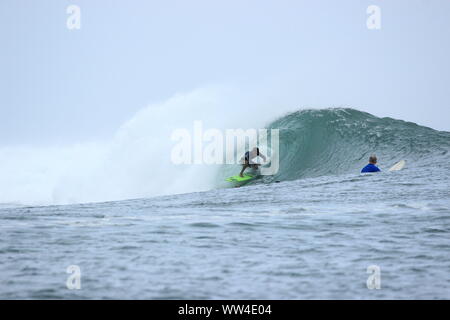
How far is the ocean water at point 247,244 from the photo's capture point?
21.5ft

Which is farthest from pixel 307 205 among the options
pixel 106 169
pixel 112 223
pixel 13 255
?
pixel 106 169

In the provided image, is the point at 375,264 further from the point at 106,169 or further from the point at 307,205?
the point at 106,169

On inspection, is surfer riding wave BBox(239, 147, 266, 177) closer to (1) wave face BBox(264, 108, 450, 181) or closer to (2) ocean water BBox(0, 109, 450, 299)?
(1) wave face BBox(264, 108, 450, 181)

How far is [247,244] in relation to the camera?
28.0 ft

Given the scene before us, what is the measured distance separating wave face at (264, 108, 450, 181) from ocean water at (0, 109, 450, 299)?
5.09 m

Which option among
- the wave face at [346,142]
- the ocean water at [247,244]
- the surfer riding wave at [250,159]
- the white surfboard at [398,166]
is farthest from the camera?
the wave face at [346,142]

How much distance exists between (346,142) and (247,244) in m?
15.4

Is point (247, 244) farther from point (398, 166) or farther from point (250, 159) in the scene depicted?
point (250, 159)

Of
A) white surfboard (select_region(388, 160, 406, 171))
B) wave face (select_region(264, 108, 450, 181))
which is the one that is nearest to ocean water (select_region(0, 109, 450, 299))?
white surfboard (select_region(388, 160, 406, 171))

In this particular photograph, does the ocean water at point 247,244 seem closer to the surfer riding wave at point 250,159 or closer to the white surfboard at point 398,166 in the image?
the white surfboard at point 398,166

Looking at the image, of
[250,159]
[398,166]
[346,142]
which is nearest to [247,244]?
[398,166]

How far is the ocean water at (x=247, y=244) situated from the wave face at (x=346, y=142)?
200 inches

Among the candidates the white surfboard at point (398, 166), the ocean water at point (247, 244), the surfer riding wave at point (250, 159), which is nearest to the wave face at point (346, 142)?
the white surfboard at point (398, 166)
